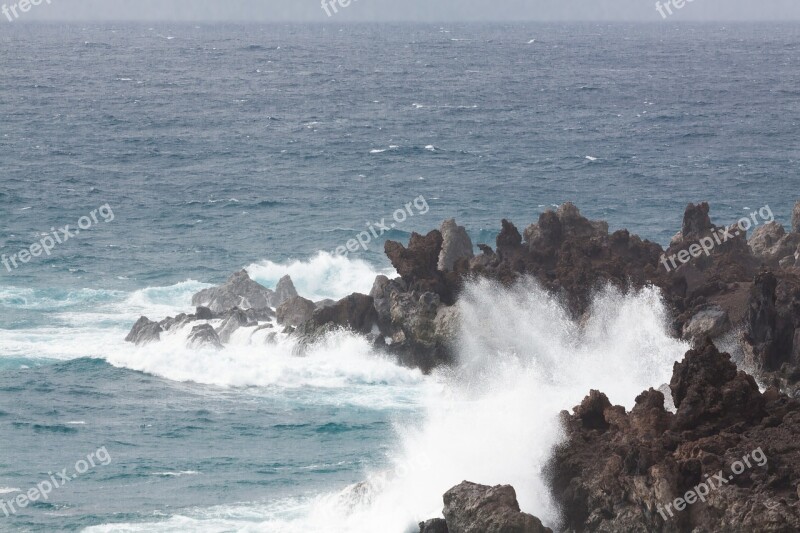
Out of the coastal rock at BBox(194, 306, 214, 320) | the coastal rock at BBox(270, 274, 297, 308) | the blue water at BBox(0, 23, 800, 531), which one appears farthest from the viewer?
the coastal rock at BBox(270, 274, 297, 308)

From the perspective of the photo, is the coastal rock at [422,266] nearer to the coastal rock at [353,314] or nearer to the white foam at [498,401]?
the white foam at [498,401]

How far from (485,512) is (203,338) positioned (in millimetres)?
25538

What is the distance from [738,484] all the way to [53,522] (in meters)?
17.9

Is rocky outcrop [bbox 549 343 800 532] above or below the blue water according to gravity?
below

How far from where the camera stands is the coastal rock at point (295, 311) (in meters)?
52.0

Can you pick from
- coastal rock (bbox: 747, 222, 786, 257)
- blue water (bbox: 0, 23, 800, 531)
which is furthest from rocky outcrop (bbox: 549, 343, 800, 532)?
coastal rock (bbox: 747, 222, 786, 257)

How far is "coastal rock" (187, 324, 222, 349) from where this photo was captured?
50250mm

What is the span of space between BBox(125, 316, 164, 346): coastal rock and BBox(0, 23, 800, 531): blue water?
0.66 m

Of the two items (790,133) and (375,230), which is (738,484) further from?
(790,133)

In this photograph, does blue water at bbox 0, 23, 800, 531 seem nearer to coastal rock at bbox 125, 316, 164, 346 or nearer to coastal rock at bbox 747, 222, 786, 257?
coastal rock at bbox 125, 316, 164, 346

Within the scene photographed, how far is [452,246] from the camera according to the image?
55.1m

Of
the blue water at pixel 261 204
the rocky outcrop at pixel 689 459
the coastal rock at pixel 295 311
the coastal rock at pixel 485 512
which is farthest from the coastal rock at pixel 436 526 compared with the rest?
the coastal rock at pixel 295 311

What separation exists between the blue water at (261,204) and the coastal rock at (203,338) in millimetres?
917

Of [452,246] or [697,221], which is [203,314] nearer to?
[452,246]
